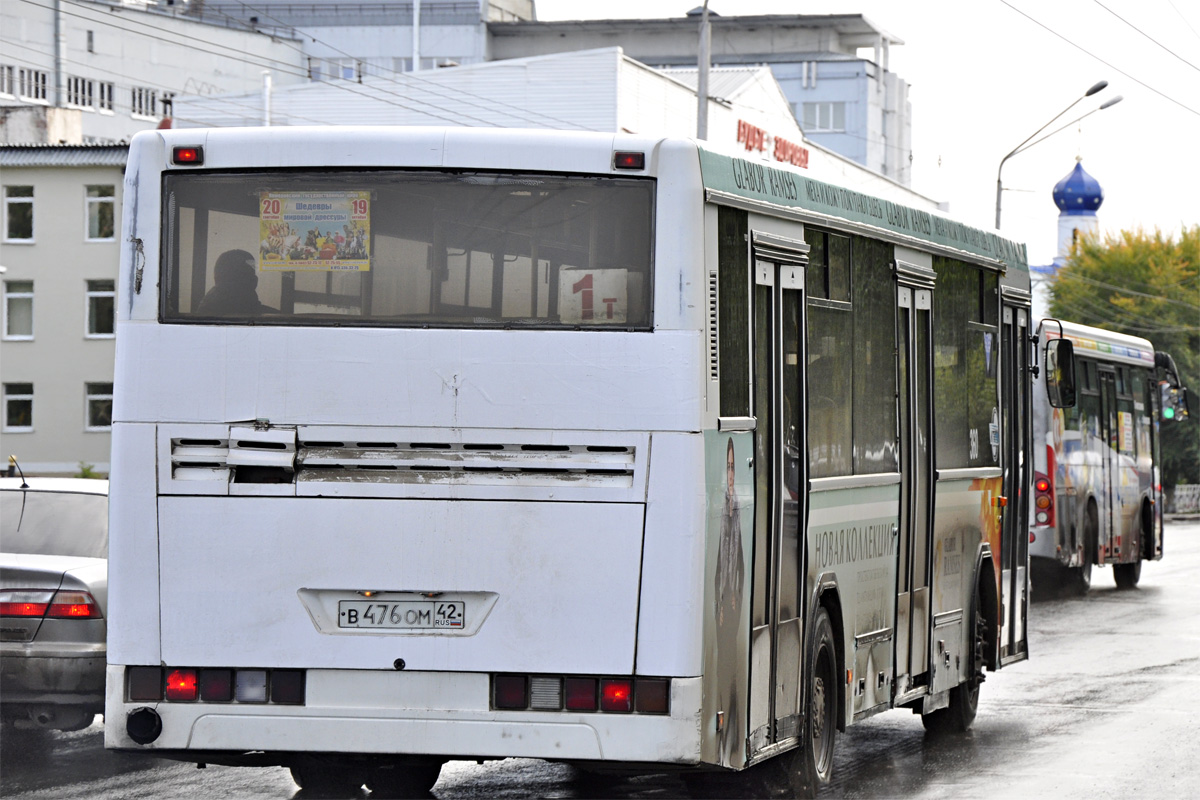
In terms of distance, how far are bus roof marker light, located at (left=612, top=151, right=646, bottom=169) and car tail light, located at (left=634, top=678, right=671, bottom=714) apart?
1.85 metres

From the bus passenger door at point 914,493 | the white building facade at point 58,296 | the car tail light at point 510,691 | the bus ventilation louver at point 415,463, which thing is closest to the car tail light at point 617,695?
the car tail light at point 510,691

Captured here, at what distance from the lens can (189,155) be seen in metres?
7.22

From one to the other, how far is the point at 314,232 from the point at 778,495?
7.29 feet

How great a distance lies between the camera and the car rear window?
989cm

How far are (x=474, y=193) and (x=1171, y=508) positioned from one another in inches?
2029

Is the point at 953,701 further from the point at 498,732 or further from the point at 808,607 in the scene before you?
the point at 498,732

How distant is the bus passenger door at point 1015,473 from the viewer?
12211 millimetres

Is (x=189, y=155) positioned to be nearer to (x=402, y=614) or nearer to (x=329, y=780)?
(x=402, y=614)

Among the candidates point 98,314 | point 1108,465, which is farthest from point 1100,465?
point 98,314

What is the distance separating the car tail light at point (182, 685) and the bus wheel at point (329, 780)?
6.53ft

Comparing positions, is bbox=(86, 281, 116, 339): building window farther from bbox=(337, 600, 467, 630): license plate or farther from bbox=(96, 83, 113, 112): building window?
bbox=(337, 600, 467, 630): license plate

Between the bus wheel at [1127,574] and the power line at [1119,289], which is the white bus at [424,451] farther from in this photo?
the power line at [1119,289]

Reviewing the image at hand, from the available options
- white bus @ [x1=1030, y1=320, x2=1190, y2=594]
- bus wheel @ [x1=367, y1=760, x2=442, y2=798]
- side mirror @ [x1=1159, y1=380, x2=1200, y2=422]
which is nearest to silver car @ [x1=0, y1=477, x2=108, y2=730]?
bus wheel @ [x1=367, y1=760, x2=442, y2=798]

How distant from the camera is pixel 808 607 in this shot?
8.45 m
